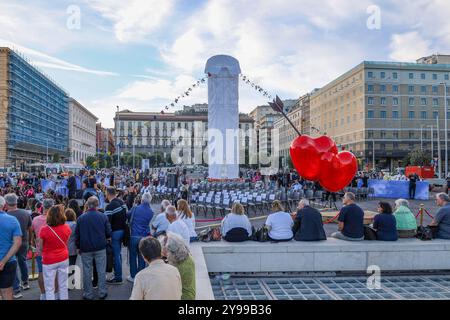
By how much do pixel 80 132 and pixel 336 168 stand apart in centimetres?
9877

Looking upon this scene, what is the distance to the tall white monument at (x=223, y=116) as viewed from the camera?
25.3 meters

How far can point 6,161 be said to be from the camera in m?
55.1

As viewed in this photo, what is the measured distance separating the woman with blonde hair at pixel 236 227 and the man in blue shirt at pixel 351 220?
2.02 m

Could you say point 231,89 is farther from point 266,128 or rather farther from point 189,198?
point 266,128

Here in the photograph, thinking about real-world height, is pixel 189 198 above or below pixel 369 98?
below

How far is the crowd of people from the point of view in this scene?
4117 millimetres

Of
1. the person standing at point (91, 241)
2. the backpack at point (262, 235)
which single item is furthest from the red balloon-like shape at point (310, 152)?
the person standing at point (91, 241)

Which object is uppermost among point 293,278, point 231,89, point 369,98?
point 369,98

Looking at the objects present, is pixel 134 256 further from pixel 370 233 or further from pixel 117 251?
pixel 370 233

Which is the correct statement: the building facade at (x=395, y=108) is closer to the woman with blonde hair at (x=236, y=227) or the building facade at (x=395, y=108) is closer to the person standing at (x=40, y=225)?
the woman with blonde hair at (x=236, y=227)

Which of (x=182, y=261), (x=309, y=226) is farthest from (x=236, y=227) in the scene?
(x=182, y=261)

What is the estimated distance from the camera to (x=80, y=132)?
330ft
